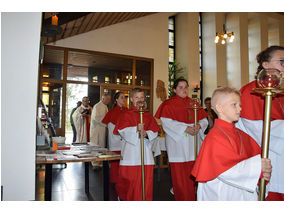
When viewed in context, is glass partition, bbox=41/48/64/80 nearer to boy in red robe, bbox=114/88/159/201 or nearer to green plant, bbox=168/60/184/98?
green plant, bbox=168/60/184/98

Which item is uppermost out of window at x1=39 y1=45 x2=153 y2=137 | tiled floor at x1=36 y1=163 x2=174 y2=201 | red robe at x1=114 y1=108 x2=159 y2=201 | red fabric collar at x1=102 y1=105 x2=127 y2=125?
window at x1=39 y1=45 x2=153 y2=137

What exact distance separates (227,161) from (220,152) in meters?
0.07

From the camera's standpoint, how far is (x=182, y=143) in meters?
3.52

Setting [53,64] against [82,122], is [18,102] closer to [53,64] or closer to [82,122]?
[82,122]

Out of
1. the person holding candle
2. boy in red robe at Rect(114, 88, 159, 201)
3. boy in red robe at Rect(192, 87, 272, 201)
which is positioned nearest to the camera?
boy in red robe at Rect(192, 87, 272, 201)

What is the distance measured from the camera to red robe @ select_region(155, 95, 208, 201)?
3441mm

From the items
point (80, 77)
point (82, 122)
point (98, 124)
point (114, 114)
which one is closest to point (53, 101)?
point (80, 77)

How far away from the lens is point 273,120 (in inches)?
77.3

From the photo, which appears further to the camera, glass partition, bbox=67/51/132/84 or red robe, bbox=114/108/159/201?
glass partition, bbox=67/51/132/84

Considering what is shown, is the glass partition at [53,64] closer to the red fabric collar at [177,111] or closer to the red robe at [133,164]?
the red robe at [133,164]

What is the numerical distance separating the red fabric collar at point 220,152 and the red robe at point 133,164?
163 centimetres

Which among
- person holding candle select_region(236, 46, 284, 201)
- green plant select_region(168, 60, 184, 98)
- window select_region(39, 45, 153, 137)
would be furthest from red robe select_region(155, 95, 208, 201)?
green plant select_region(168, 60, 184, 98)

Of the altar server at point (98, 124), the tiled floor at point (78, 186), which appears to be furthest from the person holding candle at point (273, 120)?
the altar server at point (98, 124)

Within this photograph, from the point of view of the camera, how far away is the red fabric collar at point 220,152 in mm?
1608
